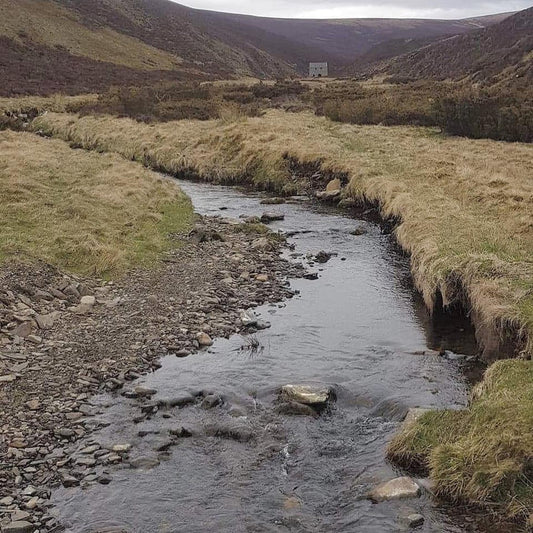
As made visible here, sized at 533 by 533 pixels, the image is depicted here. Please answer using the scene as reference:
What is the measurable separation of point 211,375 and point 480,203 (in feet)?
42.7

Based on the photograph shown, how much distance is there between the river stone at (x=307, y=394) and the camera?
1002 centimetres

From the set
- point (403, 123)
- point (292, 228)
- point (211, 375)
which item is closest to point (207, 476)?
point (211, 375)

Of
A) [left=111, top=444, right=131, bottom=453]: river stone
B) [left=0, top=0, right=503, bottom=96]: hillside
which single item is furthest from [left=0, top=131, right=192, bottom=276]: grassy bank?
[left=0, top=0, right=503, bottom=96]: hillside

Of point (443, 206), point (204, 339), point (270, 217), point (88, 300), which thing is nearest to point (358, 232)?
point (443, 206)

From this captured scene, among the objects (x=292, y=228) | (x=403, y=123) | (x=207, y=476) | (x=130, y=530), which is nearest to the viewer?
(x=130, y=530)

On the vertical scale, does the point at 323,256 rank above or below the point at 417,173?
below

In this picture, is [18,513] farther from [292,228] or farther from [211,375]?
[292,228]

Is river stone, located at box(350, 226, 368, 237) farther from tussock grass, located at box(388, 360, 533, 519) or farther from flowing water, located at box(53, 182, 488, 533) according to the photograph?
tussock grass, located at box(388, 360, 533, 519)

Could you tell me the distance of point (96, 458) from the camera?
839 centimetres

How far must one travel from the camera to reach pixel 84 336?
1199 centimetres

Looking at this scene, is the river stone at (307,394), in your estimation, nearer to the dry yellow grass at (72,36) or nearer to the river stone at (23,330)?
the river stone at (23,330)

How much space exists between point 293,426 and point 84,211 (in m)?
13.2

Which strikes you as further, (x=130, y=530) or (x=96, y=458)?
(x=96, y=458)

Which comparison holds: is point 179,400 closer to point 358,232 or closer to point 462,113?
point 358,232
